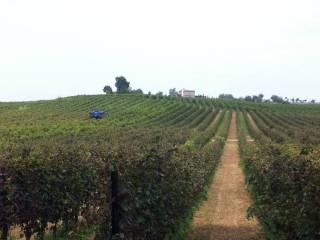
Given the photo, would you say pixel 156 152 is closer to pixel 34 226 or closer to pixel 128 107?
pixel 34 226

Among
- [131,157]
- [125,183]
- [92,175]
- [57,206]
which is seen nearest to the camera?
[125,183]

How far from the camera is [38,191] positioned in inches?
394

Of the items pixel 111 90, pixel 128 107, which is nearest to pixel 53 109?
pixel 128 107

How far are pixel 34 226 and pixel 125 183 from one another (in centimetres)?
295

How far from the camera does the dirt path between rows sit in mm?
13062

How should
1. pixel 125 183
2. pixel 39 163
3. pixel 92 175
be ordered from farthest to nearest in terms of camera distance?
pixel 92 175 < pixel 39 163 < pixel 125 183

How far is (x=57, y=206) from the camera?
1090cm

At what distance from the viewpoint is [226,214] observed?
53.5ft

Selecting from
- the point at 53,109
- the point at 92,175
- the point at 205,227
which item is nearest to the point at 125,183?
the point at 92,175

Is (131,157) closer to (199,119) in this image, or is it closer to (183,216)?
(183,216)

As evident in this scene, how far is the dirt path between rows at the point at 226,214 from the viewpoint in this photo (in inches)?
514

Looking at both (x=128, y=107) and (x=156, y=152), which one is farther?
(x=128, y=107)

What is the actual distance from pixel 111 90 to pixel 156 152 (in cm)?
12736

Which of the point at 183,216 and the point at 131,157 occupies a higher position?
the point at 131,157
